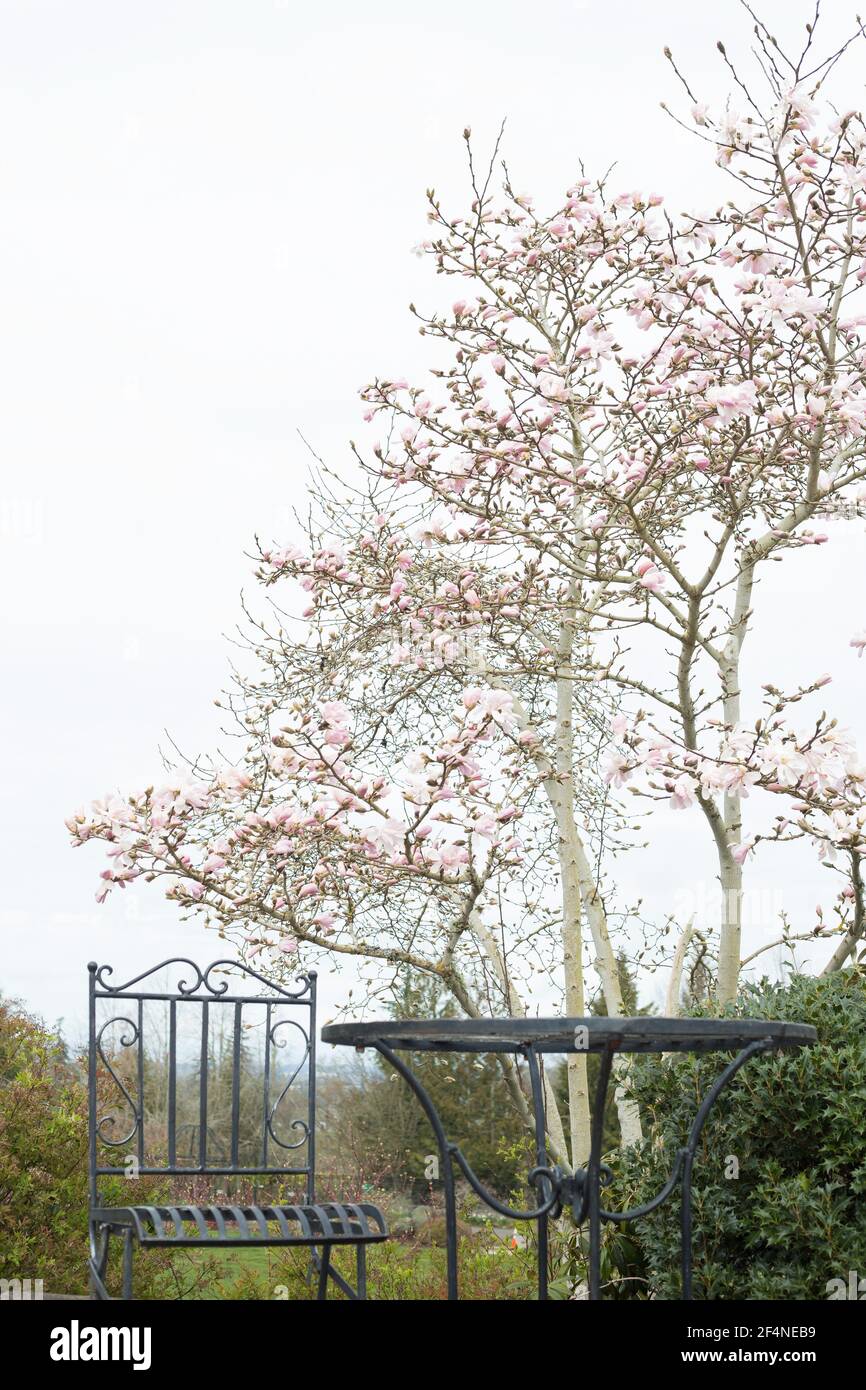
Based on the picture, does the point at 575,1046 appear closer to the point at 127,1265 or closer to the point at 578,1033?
the point at 578,1033

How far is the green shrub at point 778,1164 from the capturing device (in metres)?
3.08

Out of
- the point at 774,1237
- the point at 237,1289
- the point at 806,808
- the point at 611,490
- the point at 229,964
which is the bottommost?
the point at 237,1289

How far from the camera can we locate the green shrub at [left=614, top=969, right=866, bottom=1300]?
3.08m

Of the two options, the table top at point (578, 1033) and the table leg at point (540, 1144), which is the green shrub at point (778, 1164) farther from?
the table leg at point (540, 1144)

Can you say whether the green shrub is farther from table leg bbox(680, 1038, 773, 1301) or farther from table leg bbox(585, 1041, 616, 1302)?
table leg bbox(585, 1041, 616, 1302)

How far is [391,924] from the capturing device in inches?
212

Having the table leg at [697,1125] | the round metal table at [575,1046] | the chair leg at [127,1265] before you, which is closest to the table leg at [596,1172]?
the round metal table at [575,1046]

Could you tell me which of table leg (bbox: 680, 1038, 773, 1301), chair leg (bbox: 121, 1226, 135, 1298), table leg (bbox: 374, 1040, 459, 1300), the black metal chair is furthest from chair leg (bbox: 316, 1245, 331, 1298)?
table leg (bbox: 680, 1038, 773, 1301)
